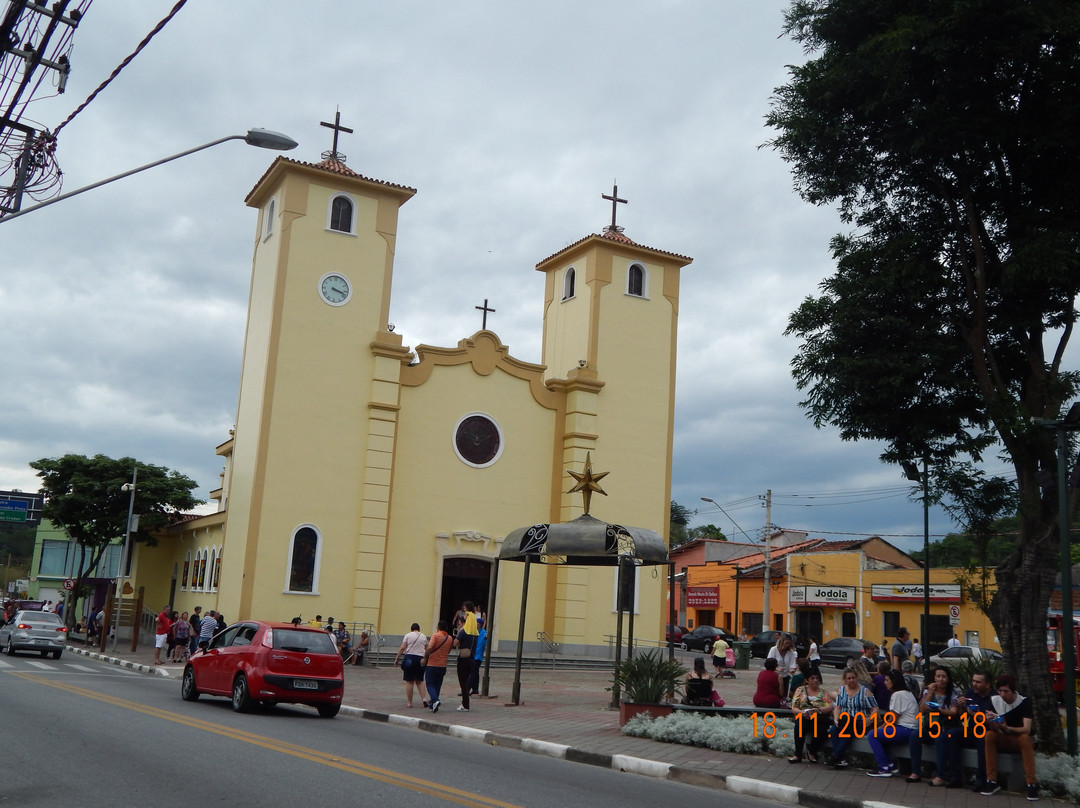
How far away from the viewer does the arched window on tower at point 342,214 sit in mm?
31297

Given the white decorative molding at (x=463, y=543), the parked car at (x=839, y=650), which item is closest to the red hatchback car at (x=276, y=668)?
the white decorative molding at (x=463, y=543)

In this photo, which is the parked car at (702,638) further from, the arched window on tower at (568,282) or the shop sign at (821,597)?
the arched window on tower at (568,282)

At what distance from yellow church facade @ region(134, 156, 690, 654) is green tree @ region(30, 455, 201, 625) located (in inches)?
156

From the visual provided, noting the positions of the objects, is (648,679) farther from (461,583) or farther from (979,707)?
(461,583)

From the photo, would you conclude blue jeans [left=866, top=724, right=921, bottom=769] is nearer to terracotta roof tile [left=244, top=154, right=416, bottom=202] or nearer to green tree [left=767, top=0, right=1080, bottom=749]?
green tree [left=767, top=0, right=1080, bottom=749]

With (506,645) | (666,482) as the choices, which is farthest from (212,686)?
(666,482)

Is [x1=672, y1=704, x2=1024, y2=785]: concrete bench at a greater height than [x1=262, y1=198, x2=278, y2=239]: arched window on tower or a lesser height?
lesser

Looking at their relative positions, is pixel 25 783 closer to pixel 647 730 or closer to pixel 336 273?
pixel 647 730

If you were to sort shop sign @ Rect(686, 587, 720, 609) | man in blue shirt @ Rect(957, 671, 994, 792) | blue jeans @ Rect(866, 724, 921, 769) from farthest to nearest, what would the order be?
shop sign @ Rect(686, 587, 720, 609) → blue jeans @ Rect(866, 724, 921, 769) → man in blue shirt @ Rect(957, 671, 994, 792)

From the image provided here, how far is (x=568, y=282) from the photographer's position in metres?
36.3

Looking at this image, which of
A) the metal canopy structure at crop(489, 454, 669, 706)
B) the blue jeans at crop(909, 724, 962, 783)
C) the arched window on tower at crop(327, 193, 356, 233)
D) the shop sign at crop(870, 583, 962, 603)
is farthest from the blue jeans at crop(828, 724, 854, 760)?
the shop sign at crop(870, 583, 962, 603)

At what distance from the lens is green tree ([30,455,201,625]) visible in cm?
3941

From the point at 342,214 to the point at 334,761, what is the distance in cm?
2371

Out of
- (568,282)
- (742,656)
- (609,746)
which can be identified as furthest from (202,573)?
(609,746)
